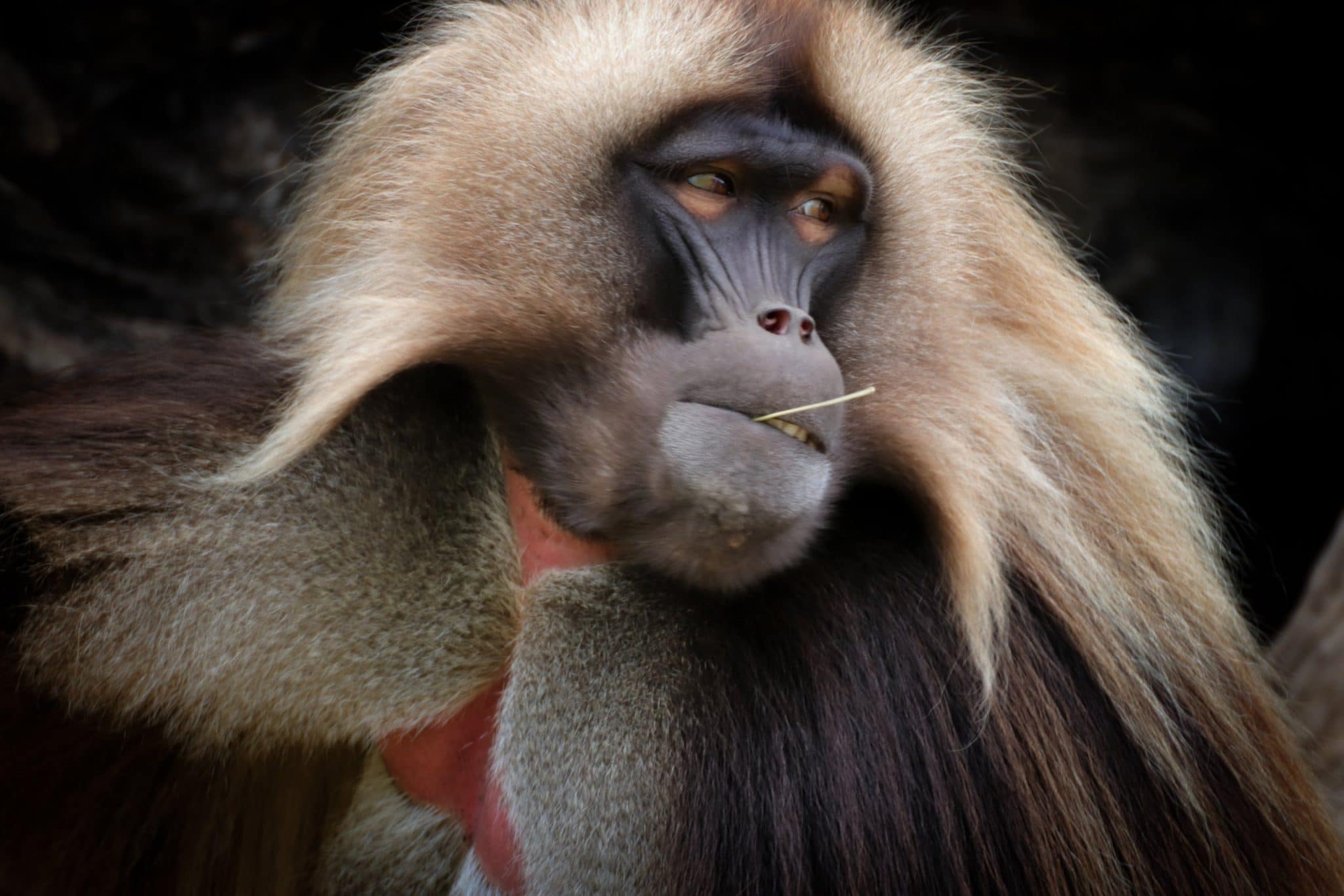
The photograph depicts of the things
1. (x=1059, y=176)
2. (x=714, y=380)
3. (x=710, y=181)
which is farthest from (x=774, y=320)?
(x=1059, y=176)

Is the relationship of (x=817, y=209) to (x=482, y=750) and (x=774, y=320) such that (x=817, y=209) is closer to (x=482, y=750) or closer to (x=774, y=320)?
(x=774, y=320)

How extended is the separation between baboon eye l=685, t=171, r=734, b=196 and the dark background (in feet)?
4.10

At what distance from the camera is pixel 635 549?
201 centimetres

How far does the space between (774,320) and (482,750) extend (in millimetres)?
895

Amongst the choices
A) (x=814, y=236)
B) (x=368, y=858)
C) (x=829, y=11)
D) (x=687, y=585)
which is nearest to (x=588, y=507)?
(x=687, y=585)

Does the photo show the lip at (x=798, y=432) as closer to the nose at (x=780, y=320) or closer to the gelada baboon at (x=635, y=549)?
the gelada baboon at (x=635, y=549)

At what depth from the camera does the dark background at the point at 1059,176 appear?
11.9 ft

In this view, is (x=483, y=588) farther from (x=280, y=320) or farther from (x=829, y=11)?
(x=829, y=11)

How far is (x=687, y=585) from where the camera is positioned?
2.02 metres

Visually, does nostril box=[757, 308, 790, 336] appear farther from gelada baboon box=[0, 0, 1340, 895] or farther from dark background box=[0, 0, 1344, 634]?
dark background box=[0, 0, 1344, 634]

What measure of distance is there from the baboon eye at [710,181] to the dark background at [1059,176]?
49.2 inches

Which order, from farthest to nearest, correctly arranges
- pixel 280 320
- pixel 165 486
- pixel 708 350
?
pixel 280 320 → pixel 165 486 → pixel 708 350

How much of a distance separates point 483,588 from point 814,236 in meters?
0.81

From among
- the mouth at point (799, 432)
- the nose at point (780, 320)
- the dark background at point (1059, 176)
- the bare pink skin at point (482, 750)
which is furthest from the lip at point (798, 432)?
the dark background at point (1059, 176)
